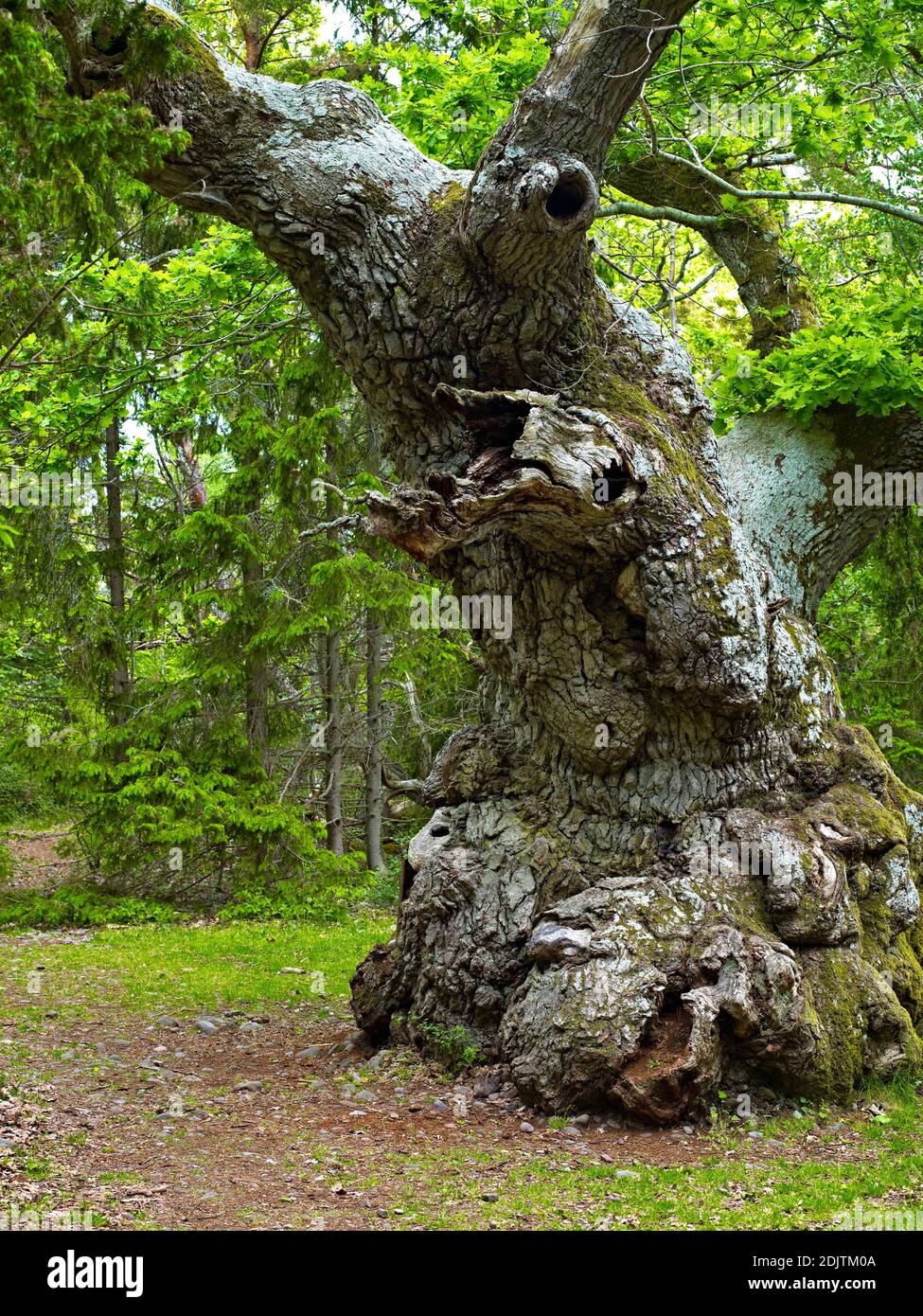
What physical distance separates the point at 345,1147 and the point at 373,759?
10.9m

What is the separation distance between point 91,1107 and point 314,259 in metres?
5.43

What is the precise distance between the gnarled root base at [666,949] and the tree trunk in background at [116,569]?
881 cm

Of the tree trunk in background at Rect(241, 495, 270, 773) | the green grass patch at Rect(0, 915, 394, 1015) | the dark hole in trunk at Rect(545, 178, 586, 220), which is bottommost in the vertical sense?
the green grass patch at Rect(0, 915, 394, 1015)

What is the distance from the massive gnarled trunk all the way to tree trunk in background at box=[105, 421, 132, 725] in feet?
28.8

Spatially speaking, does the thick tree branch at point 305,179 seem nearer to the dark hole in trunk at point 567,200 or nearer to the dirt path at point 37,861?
the dark hole in trunk at point 567,200

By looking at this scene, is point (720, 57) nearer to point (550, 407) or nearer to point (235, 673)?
point (550, 407)

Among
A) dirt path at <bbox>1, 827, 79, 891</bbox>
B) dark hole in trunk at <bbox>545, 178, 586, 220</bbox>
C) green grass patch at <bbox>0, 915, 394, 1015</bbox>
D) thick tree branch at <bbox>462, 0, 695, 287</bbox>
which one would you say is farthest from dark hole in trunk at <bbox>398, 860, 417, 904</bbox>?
dirt path at <bbox>1, 827, 79, 891</bbox>

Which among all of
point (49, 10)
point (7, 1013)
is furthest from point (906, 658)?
point (49, 10)

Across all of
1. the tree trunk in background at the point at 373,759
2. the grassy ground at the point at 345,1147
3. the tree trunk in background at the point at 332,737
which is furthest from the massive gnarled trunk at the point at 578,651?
the tree trunk in background at the point at 373,759

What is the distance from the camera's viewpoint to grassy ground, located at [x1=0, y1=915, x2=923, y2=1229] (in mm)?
5262

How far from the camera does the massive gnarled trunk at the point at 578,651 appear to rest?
652 cm

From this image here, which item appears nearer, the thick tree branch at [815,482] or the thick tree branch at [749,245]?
the thick tree branch at [815,482]

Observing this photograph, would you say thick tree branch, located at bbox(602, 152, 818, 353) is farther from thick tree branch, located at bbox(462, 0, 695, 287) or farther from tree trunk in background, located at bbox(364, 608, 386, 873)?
tree trunk in background, located at bbox(364, 608, 386, 873)
